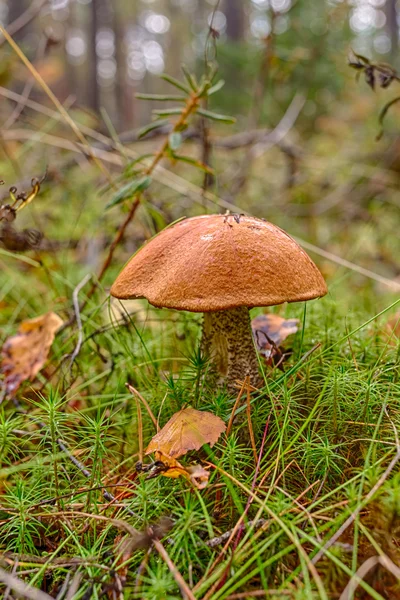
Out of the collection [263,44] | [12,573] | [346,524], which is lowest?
[12,573]

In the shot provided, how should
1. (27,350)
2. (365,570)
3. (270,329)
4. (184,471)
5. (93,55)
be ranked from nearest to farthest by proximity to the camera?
(365,570)
(184,471)
(270,329)
(27,350)
(93,55)

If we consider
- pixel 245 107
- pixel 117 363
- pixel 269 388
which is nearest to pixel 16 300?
pixel 117 363

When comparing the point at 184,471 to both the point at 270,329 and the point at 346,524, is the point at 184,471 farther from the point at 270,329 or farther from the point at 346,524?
the point at 270,329

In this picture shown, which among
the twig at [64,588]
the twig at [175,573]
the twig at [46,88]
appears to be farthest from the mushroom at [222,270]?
the twig at [46,88]

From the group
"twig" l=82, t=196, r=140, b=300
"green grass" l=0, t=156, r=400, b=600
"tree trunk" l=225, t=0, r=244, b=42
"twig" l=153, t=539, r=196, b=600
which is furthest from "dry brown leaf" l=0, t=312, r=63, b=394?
"tree trunk" l=225, t=0, r=244, b=42

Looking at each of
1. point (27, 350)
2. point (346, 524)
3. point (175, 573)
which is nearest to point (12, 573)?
point (175, 573)

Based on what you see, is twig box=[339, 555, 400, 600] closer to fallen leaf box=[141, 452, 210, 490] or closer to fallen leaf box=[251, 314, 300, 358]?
fallen leaf box=[141, 452, 210, 490]
